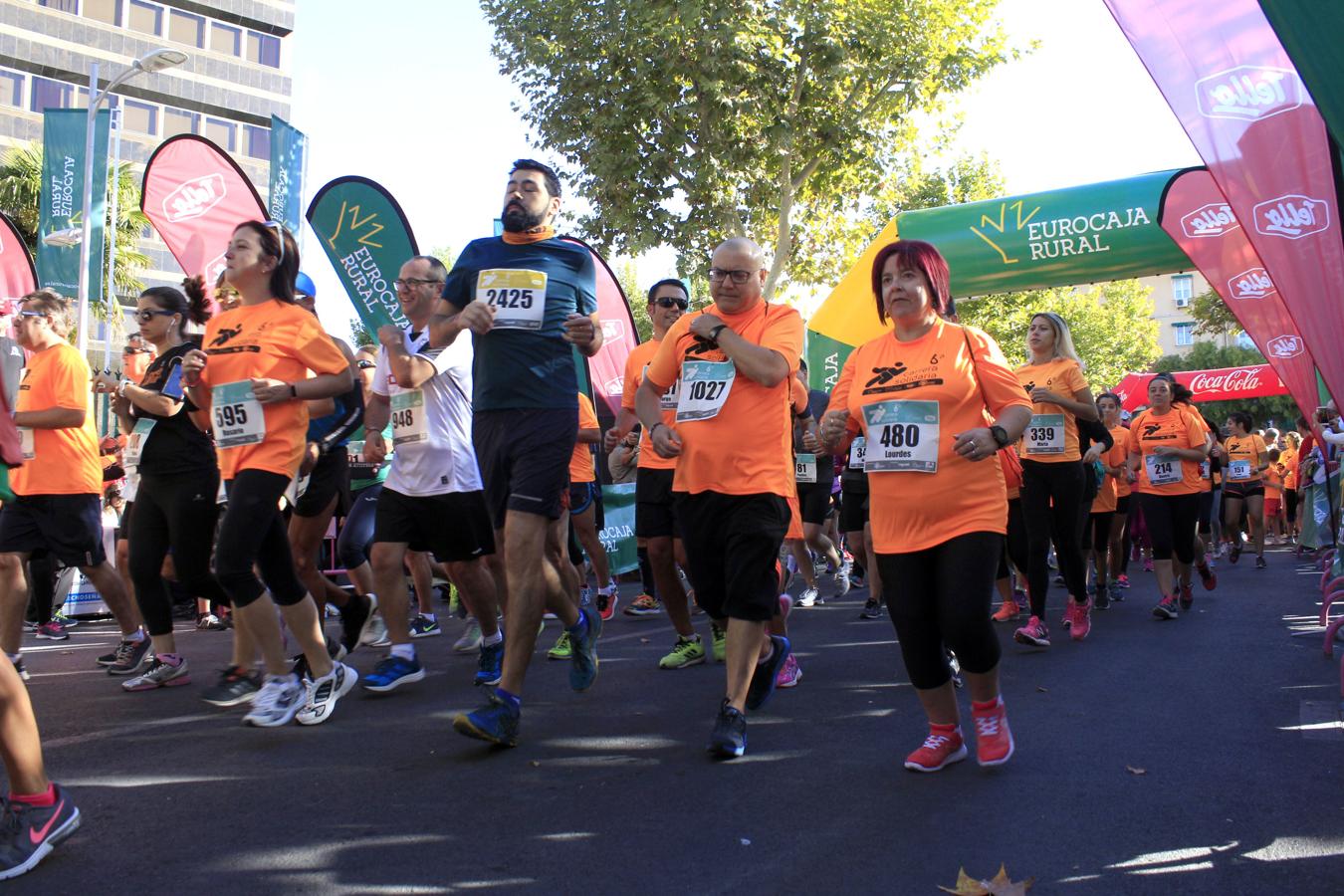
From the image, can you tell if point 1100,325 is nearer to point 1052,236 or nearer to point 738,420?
point 1052,236

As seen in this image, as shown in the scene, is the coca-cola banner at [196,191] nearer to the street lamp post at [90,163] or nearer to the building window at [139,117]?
the street lamp post at [90,163]

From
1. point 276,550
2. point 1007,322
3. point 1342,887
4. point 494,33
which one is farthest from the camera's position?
point 1007,322

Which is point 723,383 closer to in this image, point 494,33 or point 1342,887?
point 1342,887

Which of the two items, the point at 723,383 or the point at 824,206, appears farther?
the point at 824,206

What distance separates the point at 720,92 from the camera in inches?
785

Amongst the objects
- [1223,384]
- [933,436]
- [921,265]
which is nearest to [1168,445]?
[921,265]

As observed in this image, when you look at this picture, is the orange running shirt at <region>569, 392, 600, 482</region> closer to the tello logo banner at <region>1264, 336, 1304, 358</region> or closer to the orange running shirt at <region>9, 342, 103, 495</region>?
the orange running shirt at <region>9, 342, 103, 495</region>

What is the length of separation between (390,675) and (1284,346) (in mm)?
6412

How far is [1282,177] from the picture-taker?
5.34m

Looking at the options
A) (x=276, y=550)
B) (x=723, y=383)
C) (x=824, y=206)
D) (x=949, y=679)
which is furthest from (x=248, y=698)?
(x=824, y=206)

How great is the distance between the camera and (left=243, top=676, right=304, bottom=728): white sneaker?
4.88m

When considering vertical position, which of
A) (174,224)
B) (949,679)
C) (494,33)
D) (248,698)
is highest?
(494,33)

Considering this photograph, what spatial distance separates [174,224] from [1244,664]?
9245 millimetres

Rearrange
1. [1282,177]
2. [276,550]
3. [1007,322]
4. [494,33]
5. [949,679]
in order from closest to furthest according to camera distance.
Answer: [949,679] < [276,550] < [1282,177] < [494,33] < [1007,322]
